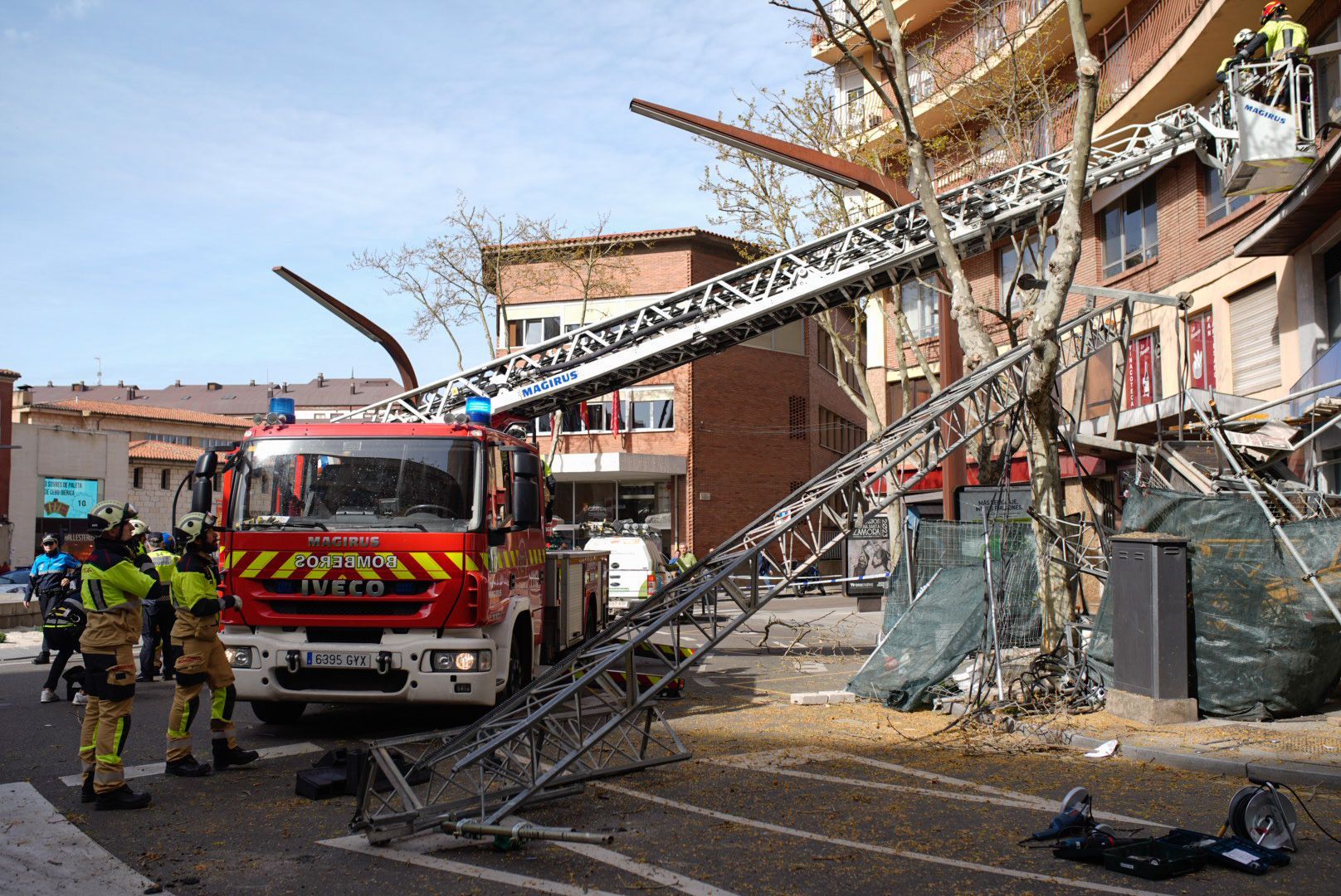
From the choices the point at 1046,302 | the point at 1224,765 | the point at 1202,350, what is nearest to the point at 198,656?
the point at 1224,765

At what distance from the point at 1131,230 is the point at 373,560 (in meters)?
19.2

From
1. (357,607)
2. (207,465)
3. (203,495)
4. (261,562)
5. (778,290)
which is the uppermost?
(778,290)

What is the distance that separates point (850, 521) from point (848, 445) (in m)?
43.0

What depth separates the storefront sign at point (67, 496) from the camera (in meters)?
43.3

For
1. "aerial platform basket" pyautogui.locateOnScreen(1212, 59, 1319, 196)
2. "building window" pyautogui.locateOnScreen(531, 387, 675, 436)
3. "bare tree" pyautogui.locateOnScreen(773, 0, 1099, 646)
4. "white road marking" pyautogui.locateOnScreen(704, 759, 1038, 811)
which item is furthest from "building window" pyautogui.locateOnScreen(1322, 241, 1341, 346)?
"building window" pyautogui.locateOnScreen(531, 387, 675, 436)

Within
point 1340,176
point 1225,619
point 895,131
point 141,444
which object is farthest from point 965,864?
point 141,444

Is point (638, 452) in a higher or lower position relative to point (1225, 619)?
higher

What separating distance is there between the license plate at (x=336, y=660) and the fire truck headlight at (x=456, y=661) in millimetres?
494

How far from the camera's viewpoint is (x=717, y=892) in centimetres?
511

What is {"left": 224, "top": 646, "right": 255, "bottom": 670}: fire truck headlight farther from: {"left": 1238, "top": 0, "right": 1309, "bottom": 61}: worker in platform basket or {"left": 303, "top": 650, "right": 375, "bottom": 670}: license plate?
{"left": 1238, "top": 0, "right": 1309, "bottom": 61}: worker in platform basket

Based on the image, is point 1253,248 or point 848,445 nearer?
point 1253,248

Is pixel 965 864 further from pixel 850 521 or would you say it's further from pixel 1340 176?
pixel 1340 176

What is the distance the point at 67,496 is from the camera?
45344 millimetres

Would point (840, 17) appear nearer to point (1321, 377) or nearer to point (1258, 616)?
point (1321, 377)
